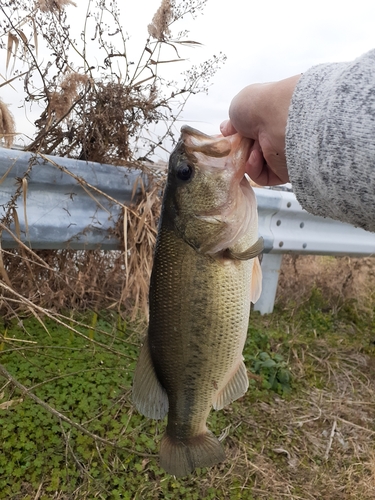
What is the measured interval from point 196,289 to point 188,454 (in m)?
0.66

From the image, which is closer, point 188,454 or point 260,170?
point 188,454

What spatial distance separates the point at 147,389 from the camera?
1.74 metres

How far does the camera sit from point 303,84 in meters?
1.45

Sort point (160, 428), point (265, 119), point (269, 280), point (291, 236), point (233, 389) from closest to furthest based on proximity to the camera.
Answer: point (265, 119)
point (233, 389)
point (160, 428)
point (291, 236)
point (269, 280)

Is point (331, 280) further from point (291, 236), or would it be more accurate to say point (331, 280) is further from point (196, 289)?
point (196, 289)

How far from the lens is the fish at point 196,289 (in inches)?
66.3

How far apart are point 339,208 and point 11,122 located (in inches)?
91.5

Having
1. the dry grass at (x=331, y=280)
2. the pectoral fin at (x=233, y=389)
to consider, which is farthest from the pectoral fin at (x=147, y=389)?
the dry grass at (x=331, y=280)

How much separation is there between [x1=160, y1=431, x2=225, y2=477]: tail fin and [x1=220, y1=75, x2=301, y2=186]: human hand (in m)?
1.16

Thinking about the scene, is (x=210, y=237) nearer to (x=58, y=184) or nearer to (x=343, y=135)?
(x=343, y=135)

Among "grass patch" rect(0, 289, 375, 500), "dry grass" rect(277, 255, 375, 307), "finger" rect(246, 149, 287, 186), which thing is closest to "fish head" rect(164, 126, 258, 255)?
"finger" rect(246, 149, 287, 186)

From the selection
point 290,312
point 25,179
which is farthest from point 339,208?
point 290,312

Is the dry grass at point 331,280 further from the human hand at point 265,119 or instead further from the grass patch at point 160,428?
the human hand at point 265,119

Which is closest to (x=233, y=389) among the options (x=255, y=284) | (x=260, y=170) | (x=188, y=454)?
(x=188, y=454)
